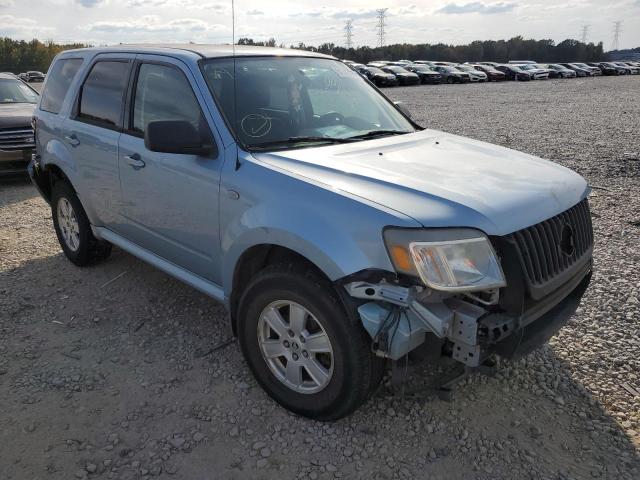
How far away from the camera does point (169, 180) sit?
3496 millimetres

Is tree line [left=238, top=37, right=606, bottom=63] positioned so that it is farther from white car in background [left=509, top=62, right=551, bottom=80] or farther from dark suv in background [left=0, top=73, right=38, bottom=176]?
dark suv in background [left=0, top=73, right=38, bottom=176]

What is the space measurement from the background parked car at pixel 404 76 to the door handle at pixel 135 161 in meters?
35.7

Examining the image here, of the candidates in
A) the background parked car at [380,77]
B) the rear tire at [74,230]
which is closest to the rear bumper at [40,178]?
the rear tire at [74,230]

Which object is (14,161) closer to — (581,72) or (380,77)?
(380,77)

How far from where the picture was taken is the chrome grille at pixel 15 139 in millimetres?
8367

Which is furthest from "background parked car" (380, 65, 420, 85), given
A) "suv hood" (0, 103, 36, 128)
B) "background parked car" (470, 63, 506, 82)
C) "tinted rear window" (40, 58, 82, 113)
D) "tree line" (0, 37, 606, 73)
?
"tree line" (0, 37, 606, 73)

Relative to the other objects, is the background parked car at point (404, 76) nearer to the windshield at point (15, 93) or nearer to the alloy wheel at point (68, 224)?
the windshield at point (15, 93)

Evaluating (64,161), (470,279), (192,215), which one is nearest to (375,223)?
(470,279)

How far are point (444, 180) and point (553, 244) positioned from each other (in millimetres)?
627

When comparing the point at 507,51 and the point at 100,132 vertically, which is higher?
the point at 507,51

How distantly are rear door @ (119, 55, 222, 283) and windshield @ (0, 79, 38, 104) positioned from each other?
23.6 feet

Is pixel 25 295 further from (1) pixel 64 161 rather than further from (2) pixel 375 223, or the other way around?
(2) pixel 375 223

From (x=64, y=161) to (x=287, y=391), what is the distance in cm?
312

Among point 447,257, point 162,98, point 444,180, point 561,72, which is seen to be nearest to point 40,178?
point 162,98
